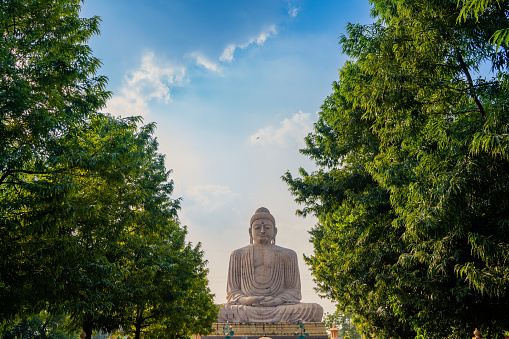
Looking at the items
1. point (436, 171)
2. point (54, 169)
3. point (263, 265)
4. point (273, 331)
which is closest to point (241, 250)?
point (263, 265)

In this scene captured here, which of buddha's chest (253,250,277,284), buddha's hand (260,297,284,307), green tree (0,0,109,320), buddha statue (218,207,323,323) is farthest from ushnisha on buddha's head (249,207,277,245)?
green tree (0,0,109,320)

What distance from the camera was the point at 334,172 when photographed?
1211 cm

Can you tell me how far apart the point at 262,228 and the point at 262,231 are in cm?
17

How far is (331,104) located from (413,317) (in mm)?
6595

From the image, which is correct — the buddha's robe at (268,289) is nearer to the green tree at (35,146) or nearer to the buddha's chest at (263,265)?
the buddha's chest at (263,265)

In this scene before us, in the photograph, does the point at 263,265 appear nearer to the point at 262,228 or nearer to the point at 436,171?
the point at 262,228

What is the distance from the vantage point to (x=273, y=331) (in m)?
16.9

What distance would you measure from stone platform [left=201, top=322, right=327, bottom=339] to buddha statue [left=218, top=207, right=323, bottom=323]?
0.38m

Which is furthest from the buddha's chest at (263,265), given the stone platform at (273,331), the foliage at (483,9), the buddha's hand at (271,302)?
the foliage at (483,9)

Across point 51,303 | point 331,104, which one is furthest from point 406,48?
point 51,303

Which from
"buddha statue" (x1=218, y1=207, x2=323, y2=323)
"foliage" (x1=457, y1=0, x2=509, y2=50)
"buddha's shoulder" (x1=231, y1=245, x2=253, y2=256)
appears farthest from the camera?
"buddha's shoulder" (x1=231, y1=245, x2=253, y2=256)

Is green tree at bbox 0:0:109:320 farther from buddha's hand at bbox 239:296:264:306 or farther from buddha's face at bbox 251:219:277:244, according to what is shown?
buddha's face at bbox 251:219:277:244

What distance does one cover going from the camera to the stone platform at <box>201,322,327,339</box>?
16.8m

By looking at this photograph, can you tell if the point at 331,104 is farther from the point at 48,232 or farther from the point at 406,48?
the point at 48,232
